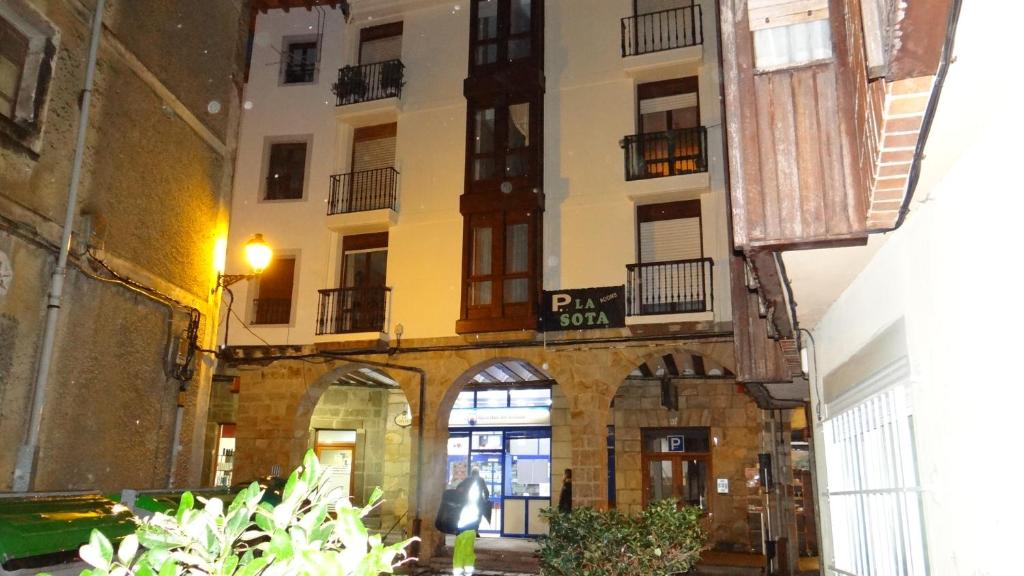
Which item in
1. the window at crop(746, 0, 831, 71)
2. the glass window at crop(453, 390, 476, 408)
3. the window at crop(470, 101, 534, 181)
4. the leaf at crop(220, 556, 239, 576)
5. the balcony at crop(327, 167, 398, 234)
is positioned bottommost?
the leaf at crop(220, 556, 239, 576)

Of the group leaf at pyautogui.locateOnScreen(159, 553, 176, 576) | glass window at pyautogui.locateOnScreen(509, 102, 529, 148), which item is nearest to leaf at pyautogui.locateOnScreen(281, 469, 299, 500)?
leaf at pyautogui.locateOnScreen(159, 553, 176, 576)

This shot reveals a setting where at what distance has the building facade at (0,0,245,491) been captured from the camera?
6887mm

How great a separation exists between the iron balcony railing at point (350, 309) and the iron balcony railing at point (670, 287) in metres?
5.73

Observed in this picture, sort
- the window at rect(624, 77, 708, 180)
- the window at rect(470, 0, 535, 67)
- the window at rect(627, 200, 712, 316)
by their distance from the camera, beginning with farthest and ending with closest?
the window at rect(470, 0, 535, 67) → the window at rect(624, 77, 708, 180) → the window at rect(627, 200, 712, 316)

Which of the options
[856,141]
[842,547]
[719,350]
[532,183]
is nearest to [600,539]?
Answer: [842,547]

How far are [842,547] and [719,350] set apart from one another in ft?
26.4

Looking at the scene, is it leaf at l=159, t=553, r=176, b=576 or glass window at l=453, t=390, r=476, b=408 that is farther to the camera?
glass window at l=453, t=390, r=476, b=408

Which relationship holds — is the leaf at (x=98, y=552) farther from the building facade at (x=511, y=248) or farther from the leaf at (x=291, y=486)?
the building facade at (x=511, y=248)

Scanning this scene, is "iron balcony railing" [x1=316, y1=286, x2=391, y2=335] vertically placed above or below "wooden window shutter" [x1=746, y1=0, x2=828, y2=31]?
above

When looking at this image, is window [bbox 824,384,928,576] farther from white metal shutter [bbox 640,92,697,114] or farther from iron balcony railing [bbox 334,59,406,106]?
iron balcony railing [bbox 334,59,406,106]

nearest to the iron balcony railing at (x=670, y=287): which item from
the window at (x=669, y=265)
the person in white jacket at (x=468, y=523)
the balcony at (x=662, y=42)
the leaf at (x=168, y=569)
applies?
the window at (x=669, y=265)

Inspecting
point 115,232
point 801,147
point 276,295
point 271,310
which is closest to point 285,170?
point 276,295

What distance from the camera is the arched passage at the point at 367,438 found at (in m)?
20.2

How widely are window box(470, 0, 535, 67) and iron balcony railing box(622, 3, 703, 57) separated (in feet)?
7.77
